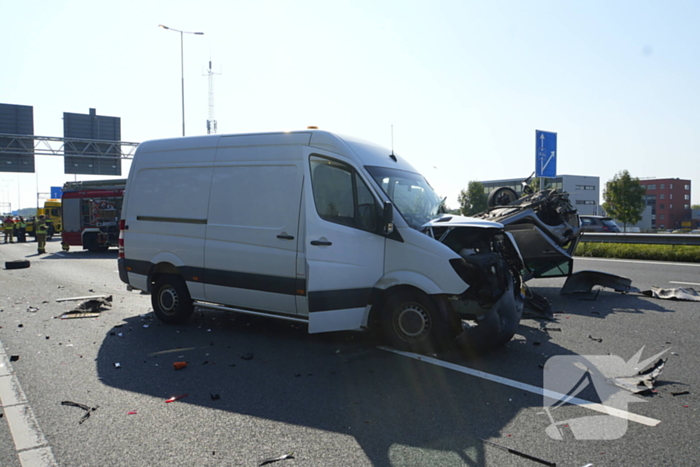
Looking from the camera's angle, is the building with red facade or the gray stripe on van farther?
the building with red facade

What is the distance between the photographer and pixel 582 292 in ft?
32.4

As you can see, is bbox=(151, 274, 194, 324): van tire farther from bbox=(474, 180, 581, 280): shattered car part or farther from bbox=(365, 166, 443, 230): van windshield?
bbox=(474, 180, 581, 280): shattered car part

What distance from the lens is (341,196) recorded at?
19.1ft

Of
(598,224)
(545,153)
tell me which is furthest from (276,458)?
(598,224)

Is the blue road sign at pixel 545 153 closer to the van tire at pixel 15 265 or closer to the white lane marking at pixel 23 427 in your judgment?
the white lane marking at pixel 23 427

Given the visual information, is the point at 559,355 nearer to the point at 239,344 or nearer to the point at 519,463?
the point at 519,463

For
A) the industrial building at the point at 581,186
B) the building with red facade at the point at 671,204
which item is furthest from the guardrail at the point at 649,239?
the building with red facade at the point at 671,204

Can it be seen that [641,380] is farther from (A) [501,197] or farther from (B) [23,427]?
(A) [501,197]

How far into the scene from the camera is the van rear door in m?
5.48

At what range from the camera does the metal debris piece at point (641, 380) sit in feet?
14.8

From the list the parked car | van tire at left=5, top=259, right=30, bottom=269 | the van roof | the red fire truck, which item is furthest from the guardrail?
the red fire truck

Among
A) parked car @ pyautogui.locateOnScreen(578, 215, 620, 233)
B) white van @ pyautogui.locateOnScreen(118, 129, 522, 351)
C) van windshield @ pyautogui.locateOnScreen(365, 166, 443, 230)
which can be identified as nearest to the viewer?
white van @ pyautogui.locateOnScreen(118, 129, 522, 351)

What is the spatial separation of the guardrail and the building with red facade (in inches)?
4664

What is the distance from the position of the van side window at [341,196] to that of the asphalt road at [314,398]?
5.02 feet
